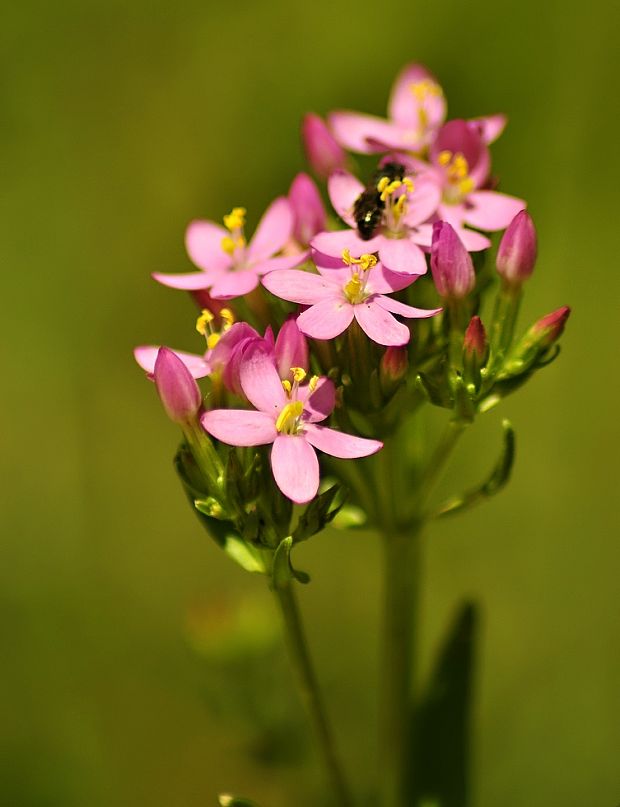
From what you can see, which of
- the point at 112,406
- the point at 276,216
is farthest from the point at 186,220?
the point at 276,216

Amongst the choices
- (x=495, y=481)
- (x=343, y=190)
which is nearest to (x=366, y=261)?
(x=343, y=190)

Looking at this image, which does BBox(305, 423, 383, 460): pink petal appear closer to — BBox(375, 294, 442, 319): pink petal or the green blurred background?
BBox(375, 294, 442, 319): pink petal

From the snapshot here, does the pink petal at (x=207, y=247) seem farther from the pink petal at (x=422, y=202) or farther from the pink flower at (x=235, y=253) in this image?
the pink petal at (x=422, y=202)

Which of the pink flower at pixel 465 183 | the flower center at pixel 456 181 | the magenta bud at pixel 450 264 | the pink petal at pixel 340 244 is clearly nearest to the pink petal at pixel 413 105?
the pink flower at pixel 465 183

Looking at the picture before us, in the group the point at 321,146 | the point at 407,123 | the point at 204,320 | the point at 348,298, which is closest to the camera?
the point at 348,298

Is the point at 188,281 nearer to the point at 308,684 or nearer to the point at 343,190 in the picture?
the point at 343,190

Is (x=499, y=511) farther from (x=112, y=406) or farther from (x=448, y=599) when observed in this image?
(x=112, y=406)

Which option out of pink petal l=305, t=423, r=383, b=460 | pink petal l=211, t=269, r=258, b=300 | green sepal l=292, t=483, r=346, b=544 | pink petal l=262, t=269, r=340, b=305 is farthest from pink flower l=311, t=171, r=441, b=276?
green sepal l=292, t=483, r=346, b=544
